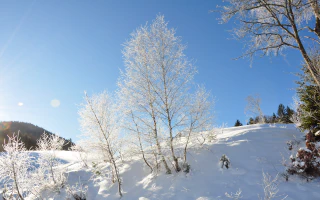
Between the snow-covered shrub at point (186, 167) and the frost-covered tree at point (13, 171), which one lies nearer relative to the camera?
the snow-covered shrub at point (186, 167)

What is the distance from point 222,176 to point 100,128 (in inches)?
274

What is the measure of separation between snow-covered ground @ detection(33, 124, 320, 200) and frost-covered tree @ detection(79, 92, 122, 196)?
59.6 inches

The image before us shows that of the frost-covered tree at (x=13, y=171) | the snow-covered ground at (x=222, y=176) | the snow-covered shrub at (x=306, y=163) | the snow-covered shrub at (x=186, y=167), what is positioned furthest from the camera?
the frost-covered tree at (x=13, y=171)

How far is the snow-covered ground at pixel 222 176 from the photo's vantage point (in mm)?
6559

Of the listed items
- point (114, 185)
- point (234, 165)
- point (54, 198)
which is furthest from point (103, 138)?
point (234, 165)

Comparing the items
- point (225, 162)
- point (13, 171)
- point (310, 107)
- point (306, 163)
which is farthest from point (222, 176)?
point (13, 171)

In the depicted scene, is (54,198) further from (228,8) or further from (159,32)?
(228,8)

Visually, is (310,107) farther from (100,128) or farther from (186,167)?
(100,128)

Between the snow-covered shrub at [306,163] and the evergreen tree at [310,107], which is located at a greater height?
the evergreen tree at [310,107]

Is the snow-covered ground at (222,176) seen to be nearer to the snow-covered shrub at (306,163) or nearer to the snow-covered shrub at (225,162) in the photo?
the snow-covered shrub at (225,162)

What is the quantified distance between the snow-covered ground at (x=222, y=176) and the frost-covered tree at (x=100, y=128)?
1.51 metres

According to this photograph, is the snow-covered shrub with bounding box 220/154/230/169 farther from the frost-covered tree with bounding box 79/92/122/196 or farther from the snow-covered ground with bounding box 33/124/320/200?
the frost-covered tree with bounding box 79/92/122/196

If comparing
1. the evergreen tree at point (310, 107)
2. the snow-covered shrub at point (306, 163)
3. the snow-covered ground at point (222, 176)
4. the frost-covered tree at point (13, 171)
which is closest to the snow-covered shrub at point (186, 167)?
the snow-covered ground at point (222, 176)

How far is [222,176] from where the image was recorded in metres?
7.73
